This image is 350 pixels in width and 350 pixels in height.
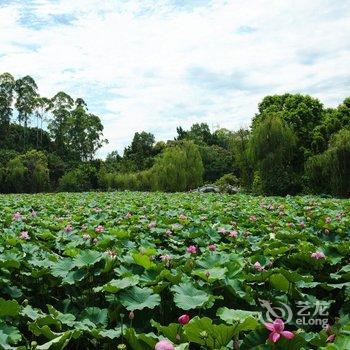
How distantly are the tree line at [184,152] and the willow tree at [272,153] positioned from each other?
54 mm

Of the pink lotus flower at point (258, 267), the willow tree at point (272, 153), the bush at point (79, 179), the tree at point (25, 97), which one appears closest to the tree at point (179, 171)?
the bush at point (79, 179)

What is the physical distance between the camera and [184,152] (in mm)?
35375

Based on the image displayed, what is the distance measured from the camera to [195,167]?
3506 centimetres

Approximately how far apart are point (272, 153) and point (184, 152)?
474 inches

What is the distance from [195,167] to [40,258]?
105 ft

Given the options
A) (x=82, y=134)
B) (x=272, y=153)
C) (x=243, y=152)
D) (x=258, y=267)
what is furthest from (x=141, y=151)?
(x=258, y=267)

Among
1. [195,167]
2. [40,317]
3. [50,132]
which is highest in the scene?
[50,132]

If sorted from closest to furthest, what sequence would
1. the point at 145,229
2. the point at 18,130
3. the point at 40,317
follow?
the point at 40,317 → the point at 145,229 → the point at 18,130

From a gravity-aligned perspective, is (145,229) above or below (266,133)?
below

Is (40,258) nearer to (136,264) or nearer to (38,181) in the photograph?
(136,264)

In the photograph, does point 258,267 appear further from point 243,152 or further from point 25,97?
point 25,97

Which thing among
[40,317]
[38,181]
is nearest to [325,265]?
[40,317]

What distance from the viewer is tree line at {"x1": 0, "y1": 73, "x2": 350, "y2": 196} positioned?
2386 centimetres

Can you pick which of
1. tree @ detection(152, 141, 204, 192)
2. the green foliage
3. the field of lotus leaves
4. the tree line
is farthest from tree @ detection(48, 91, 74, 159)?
the field of lotus leaves
